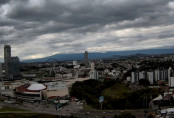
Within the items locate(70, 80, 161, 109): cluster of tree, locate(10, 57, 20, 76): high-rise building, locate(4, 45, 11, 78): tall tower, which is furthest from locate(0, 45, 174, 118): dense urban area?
locate(4, 45, 11, 78): tall tower

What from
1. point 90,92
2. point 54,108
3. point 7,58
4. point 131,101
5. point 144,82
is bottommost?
point 131,101

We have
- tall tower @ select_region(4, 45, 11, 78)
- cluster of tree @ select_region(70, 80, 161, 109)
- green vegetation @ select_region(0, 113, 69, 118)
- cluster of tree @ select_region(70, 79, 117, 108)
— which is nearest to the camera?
green vegetation @ select_region(0, 113, 69, 118)

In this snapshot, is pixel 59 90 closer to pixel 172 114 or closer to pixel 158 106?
pixel 158 106

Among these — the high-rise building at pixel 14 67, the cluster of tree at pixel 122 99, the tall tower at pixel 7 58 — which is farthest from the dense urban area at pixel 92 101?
the tall tower at pixel 7 58

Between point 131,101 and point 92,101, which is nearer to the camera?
point 92,101

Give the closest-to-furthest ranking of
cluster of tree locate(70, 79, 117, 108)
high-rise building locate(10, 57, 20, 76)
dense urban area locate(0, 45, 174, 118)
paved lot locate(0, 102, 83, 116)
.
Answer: dense urban area locate(0, 45, 174, 118), paved lot locate(0, 102, 83, 116), cluster of tree locate(70, 79, 117, 108), high-rise building locate(10, 57, 20, 76)

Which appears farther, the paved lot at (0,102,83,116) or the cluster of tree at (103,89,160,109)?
the cluster of tree at (103,89,160,109)

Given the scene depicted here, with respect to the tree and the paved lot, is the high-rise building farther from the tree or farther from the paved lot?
the paved lot

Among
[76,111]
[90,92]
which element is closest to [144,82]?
[90,92]

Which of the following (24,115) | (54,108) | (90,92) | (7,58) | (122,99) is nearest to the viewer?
(24,115)

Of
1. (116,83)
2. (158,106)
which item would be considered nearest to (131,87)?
(116,83)

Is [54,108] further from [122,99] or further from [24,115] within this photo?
[122,99]
